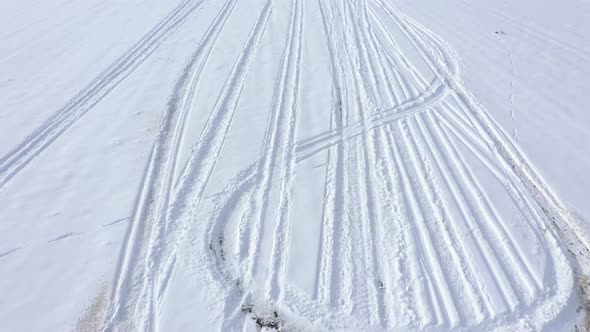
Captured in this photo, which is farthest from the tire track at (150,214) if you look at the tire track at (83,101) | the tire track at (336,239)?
the tire track at (336,239)

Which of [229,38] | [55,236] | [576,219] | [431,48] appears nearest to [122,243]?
[55,236]

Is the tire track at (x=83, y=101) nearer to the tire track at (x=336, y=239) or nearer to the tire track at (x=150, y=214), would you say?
the tire track at (x=150, y=214)

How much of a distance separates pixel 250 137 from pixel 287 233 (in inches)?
71.0

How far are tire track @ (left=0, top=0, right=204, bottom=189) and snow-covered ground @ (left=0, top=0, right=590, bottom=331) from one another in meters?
0.03

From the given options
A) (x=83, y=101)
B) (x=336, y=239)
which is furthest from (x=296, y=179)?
(x=83, y=101)

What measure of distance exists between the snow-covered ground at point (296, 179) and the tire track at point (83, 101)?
0.10ft

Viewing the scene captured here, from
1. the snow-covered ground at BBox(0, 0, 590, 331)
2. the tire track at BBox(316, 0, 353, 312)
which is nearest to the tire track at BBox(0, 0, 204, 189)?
the snow-covered ground at BBox(0, 0, 590, 331)

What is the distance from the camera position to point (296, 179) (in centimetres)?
483

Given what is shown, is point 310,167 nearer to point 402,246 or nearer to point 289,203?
point 289,203

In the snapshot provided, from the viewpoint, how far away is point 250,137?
554 centimetres

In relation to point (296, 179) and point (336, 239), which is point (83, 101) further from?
point (336, 239)

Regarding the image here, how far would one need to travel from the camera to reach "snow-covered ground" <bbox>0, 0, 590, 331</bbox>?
143 inches

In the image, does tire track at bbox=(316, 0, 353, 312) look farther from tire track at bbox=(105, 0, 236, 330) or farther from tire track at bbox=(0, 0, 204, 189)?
tire track at bbox=(0, 0, 204, 189)

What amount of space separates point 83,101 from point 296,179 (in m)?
3.88
